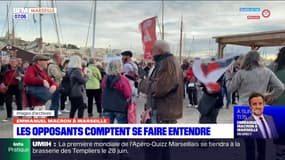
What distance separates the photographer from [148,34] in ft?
10.7

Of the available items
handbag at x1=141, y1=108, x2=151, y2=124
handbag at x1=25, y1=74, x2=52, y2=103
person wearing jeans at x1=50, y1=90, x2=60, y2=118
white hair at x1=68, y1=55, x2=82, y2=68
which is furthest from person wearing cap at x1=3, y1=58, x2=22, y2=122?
handbag at x1=141, y1=108, x2=151, y2=124

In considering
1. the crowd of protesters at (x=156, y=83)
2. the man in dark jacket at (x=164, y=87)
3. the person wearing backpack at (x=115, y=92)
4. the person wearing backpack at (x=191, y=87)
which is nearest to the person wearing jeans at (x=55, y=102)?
the crowd of protesters at (x=156, y=83)

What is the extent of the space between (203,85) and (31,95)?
1.31 m

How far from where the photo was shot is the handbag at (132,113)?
3.37 m

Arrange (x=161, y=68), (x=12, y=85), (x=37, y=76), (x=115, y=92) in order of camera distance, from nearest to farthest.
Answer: (x=161, y=68), (x=37, y=76), (x=115, y=92), (x=12, y=85)

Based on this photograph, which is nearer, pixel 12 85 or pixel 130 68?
pixel 130 68

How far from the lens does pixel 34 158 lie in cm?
323

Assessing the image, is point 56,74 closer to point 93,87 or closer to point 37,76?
point 37,76

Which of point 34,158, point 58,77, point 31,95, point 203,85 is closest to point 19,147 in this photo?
point 34,158

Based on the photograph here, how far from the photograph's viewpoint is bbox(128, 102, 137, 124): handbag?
337 cm

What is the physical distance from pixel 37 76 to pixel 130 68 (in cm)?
71

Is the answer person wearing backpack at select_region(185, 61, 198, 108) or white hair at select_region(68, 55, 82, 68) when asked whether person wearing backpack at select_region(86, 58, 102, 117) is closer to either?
white hair at select_region(68, 55, 82, 68)

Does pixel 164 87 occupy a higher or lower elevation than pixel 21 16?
lower

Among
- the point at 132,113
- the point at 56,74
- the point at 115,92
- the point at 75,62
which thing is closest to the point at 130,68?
the point at 115,92
